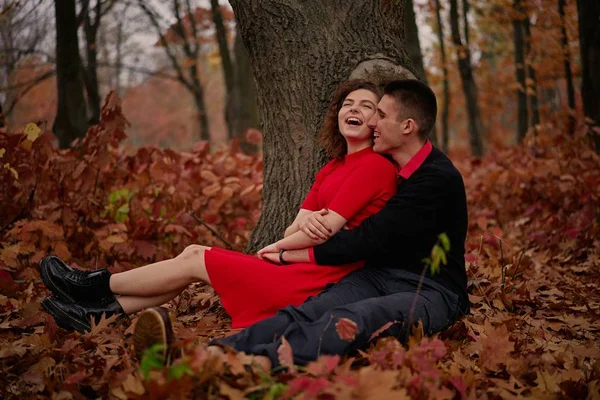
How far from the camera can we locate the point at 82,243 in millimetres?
5227

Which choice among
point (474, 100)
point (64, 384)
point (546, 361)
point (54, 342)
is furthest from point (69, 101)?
point (474, 100)

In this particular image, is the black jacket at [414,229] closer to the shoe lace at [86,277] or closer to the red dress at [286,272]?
the red dress at [286,272]

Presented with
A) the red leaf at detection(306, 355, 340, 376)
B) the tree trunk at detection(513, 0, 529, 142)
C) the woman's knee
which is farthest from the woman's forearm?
the tree trunk at detection(513, 0, 529, 142)

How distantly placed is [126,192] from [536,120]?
11714 mm

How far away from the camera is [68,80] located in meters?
7.49

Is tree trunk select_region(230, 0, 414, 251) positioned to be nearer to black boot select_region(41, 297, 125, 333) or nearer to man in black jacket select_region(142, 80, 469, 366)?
man in black jacket select_region(142, 80, 469, 366)

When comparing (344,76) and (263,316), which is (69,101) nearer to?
(344,76)

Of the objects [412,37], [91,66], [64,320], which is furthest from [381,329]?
[91,66]

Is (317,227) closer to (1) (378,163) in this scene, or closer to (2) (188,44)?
(1) (378,163)

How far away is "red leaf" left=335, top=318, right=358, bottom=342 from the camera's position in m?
2.67

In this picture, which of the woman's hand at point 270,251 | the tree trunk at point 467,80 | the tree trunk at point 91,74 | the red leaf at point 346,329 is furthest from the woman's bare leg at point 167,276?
the tree trunk at point 467,80

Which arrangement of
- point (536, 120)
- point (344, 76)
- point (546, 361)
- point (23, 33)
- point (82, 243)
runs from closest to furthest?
point (546, 361), point (344, 76), point (82, 243), point (23, 33), point (536, 120)

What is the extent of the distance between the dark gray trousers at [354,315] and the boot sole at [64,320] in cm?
113

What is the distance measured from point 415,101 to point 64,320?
2.54m
